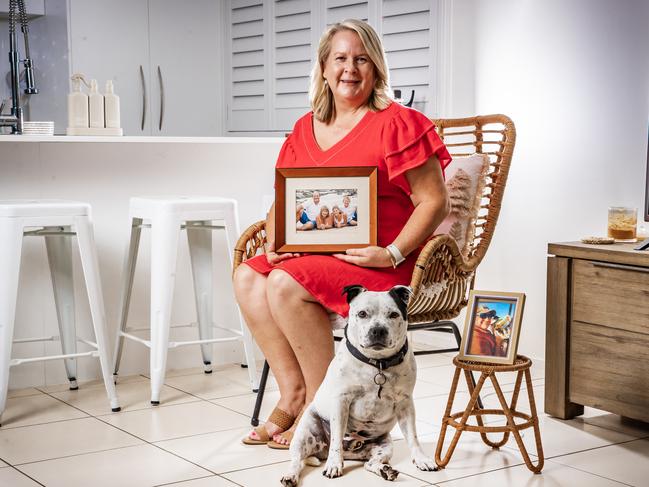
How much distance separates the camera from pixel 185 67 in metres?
5.27

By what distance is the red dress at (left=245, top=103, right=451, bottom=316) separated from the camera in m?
2.44

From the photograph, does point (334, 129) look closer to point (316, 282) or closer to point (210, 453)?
point (316, 282)

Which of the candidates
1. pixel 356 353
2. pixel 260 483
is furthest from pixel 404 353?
pixel 260 483

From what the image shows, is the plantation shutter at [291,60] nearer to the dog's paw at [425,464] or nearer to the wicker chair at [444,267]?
the wicker chair at [444,267]

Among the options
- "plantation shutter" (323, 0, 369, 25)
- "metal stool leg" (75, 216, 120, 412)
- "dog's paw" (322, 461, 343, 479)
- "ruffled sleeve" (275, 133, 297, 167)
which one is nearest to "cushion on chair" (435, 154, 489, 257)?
"ruffled sleeve" (275, 133, 297, 167)

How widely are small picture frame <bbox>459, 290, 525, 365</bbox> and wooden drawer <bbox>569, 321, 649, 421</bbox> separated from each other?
50 centimetres

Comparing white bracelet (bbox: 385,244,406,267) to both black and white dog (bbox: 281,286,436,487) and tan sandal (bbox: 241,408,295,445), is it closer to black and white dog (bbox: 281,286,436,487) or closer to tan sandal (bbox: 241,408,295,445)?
black and white dog (bbox: 281,286,436,487)

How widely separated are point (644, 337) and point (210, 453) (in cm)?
127

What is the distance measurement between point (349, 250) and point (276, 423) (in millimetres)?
541

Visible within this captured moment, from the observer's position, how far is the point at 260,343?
2623 millimetres

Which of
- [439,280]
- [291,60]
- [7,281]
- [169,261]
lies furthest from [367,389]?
[291,60]

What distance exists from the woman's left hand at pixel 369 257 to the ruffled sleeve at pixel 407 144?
0.22m

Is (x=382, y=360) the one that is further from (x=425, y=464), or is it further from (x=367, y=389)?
(x=425, y=464)

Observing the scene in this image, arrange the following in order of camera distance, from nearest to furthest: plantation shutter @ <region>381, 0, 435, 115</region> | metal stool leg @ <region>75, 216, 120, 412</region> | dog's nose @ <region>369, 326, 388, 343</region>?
1. dog's nose @ <region>369, 326, 388, 343</region>
2. metal stool leg @ <region>75, 216, 120, 412</region>
3. plantation shutter @ <region>381, 0, 435, 115</region>
